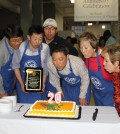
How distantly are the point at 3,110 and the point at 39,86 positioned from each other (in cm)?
64

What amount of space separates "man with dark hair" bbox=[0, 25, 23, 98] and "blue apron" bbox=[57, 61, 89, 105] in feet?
1.78

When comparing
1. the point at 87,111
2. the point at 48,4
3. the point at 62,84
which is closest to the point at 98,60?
the point at 62,84

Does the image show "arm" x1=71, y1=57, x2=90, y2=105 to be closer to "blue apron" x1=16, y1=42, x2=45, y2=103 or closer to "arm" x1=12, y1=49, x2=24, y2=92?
"blue apron" x1=16, y1=42, x2=45, y2=103

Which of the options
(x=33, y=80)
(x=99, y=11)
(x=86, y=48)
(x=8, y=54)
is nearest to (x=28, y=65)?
(x=8, y=54)

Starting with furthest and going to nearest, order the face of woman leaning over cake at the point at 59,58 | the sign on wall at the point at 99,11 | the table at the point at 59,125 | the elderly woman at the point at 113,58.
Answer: the sign on wall at the point at 99,11 < the face of woman leaning over cake at the point at 59,58 < the elderly woman at the point at 113,58 < the table at the point at 59,125

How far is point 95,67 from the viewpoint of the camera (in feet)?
8.38

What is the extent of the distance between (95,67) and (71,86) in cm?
40

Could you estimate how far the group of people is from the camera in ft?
8.18

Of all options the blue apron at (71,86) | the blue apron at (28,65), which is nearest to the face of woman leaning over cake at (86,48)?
the blue apron at (71,86)

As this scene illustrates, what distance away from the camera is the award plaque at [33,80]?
2451mm

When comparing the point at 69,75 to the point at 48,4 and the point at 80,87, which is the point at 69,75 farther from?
the point at 48,4

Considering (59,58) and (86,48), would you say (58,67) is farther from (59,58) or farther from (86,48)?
(86,48)

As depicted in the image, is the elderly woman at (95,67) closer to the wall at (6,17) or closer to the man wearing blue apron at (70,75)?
the man wearing blue apron at (70,75)

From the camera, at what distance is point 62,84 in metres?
2.92
